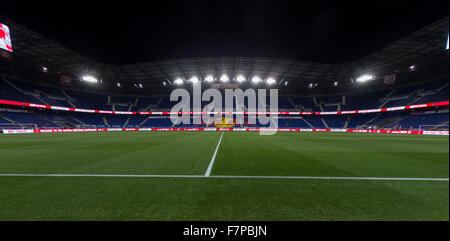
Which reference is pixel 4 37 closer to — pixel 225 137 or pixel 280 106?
pixel 225 137

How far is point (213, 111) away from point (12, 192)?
39.8 meters

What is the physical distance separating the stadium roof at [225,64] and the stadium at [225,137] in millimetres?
251

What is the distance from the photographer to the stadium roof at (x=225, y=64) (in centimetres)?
2019

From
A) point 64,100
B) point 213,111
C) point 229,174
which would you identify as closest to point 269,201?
point 229,174

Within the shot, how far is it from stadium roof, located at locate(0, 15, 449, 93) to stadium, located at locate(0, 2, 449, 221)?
0.25 metres

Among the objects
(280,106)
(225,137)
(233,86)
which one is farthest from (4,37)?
(280,106)

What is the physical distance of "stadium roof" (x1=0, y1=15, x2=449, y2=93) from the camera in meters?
20.2

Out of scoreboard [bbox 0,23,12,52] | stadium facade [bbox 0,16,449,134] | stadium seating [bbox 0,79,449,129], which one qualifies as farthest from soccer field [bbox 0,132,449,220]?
stadium seating [bbox 0,79,449,129]

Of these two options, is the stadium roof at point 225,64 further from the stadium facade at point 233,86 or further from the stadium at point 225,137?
the stadium at point 225,137

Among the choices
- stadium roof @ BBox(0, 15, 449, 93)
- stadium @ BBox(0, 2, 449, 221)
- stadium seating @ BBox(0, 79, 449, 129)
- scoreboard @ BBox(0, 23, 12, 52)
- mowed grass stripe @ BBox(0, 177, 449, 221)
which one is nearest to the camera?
mowed grass stripe @ BBox(0, 177, 449, 221)

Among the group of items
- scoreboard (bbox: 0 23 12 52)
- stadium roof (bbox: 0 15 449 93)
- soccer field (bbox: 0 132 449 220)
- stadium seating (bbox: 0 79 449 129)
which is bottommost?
soccer field (bbox: 0 132 449 220)

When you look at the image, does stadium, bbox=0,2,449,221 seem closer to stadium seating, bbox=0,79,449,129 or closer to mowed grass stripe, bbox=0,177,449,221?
mowed grass stripe, bbox=0,177,449,221
